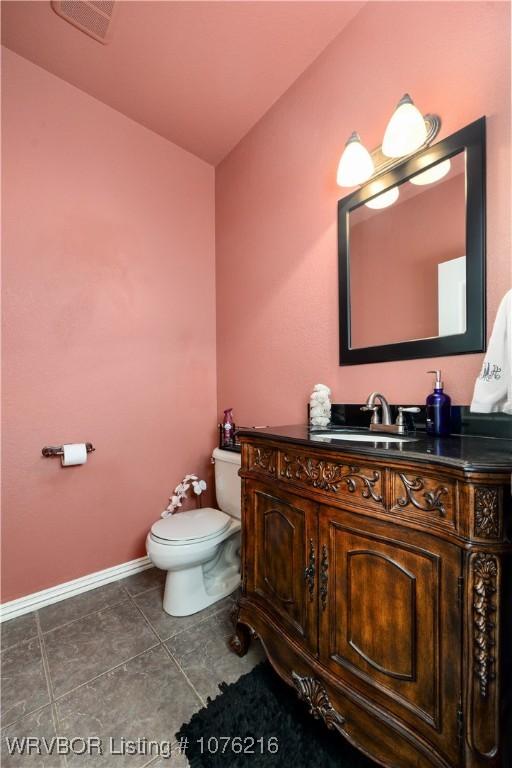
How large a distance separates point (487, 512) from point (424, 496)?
0.39ft

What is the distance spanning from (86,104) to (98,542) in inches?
99.9

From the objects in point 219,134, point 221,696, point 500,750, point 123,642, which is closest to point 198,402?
point 123,642

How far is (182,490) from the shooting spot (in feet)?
7.09

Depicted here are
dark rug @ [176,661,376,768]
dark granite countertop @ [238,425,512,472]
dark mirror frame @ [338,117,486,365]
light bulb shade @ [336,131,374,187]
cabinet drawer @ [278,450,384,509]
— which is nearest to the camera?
dark granite countertop @ [238,425,512,472]

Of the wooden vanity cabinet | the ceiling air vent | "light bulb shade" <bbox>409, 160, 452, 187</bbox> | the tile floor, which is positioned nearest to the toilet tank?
the tile floor

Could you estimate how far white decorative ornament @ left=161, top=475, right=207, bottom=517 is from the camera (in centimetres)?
212

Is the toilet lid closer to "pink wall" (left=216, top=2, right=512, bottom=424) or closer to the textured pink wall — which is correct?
the textured pink wall

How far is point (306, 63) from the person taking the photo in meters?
1.66

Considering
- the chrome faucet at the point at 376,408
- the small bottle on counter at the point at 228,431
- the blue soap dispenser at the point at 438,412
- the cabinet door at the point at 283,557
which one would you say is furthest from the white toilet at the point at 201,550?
the blue soap dispenser at the point at 438,412

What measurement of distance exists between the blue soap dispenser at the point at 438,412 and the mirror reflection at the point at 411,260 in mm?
229

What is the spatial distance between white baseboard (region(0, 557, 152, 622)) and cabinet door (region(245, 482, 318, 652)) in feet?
3.49

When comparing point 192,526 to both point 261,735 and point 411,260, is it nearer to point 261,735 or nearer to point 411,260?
point 261,735

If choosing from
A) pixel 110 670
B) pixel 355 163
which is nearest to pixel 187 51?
pixel 355 163

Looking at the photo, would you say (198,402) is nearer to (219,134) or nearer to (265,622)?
(265,622)
